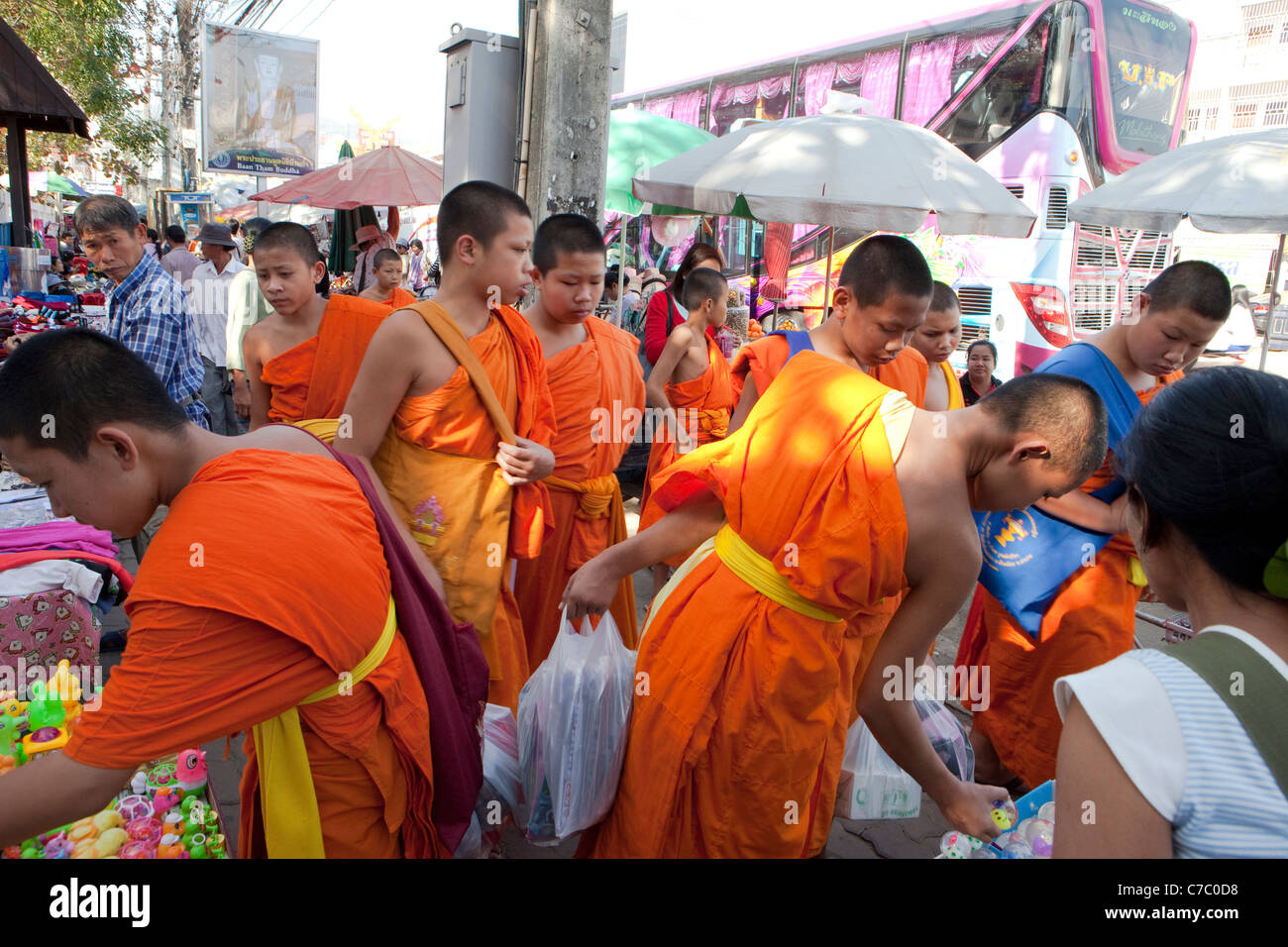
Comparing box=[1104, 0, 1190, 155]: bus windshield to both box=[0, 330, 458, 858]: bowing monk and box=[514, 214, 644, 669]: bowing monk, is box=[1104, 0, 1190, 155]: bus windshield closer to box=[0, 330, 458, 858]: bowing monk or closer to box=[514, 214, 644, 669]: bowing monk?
box=[514, 214, 644, 669]: bowing monk

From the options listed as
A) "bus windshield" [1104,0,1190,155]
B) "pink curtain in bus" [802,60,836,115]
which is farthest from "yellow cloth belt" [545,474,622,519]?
"pink curtain in bus" [802,60,836,115]

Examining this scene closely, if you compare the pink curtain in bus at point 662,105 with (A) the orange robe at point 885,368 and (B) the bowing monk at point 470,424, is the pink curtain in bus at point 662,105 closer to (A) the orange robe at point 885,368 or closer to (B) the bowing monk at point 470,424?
(A) the orange robe at point 885,368

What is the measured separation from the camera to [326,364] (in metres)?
3.44

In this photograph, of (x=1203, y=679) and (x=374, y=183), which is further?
(x=374, y=183)

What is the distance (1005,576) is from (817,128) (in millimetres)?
2700

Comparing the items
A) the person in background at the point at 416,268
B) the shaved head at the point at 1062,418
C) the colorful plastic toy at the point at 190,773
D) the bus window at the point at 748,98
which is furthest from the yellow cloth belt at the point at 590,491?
the person in background at the point at 416,268

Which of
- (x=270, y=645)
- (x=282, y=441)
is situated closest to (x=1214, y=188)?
(x=282, y=441)

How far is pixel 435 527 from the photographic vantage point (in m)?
2.61

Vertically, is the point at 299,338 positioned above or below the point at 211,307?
below

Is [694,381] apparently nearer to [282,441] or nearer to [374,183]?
[282,441]

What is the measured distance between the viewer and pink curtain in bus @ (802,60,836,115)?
10.1 metres

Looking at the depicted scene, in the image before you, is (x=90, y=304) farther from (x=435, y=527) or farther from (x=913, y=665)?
(x=913, y=665)

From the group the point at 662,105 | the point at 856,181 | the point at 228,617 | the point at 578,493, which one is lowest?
the point at 578,493

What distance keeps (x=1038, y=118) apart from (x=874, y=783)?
8133mm
